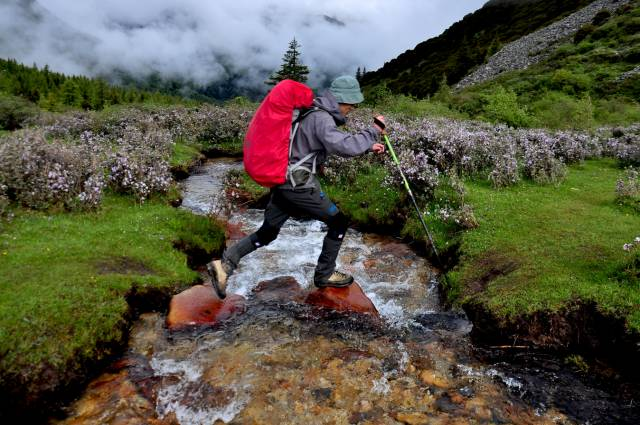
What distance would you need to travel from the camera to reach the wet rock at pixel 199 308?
7.43 metres

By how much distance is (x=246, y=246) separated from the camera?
7.94 meters

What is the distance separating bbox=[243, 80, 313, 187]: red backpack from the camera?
6449 millimetres

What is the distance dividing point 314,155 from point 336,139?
1.86ft

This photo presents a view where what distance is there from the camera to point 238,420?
5.29 meters

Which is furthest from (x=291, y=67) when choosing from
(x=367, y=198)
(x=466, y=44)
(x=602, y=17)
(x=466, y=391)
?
(x=466, y=44)

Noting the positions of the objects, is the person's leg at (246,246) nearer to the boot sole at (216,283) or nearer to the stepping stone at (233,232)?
the boot sole at (216,283)

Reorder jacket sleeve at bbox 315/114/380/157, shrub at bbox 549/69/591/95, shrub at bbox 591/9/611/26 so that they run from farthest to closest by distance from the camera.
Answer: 1. shrub at bbox 591/9/611/26
2. shrub at bbox 549/69/591/95
3. jacket sleeve at bbox 315/114/380/157

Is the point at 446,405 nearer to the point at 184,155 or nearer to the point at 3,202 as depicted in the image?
the point at 3,202

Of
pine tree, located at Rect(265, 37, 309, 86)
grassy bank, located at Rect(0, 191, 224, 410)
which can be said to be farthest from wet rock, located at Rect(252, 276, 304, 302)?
pine tree, located at Rect(265, 37, 309, 86)

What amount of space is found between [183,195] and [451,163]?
1057 cm

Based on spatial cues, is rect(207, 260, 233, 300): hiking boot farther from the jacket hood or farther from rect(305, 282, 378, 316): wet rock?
the jacket hood

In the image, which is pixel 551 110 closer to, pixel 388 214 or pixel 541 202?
pixel 541 202

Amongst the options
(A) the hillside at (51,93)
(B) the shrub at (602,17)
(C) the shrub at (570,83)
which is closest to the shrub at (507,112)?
(C) the shrub at (570,83)

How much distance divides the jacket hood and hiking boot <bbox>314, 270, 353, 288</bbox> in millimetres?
3362
